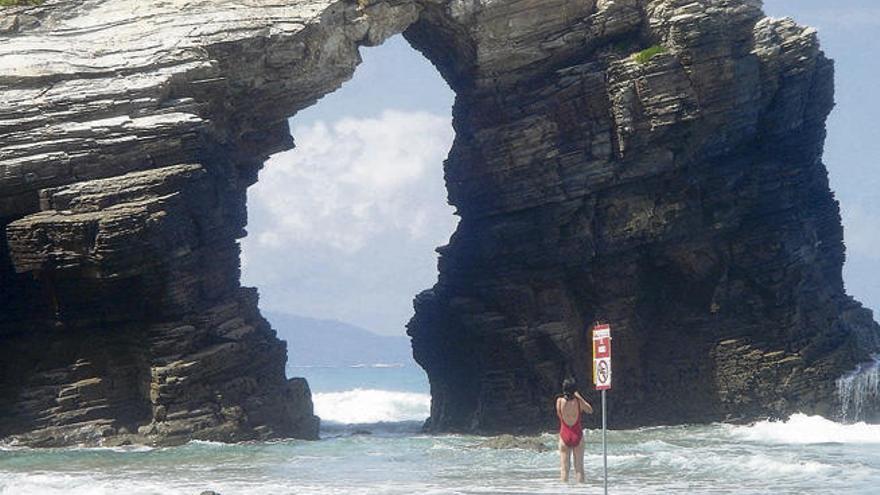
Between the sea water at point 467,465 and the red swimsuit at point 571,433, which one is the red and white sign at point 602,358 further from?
the red swimsuit at point 571,433

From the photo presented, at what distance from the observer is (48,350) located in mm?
43219

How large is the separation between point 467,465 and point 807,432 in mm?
14117

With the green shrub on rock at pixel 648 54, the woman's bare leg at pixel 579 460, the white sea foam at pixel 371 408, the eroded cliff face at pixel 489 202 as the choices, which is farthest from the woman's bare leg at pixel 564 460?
the white sea foam at pixel 371 408

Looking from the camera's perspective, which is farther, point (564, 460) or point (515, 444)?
point (515, 444)

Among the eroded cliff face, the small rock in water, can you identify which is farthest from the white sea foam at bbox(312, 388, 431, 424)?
the small rock in water

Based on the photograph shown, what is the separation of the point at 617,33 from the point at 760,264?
8630 millimetres

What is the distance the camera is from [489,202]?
4959cm

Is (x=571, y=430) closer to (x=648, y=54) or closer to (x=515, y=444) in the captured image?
(x=515, y=444)

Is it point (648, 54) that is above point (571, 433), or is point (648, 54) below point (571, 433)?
above

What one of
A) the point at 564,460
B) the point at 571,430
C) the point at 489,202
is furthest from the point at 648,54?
the point at 564,460

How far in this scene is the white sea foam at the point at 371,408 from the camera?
83875 mm

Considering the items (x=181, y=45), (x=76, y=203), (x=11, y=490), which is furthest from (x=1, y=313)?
(x=11, y=490)

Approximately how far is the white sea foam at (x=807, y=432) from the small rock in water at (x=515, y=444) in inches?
272

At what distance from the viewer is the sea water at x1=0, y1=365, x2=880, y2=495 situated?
3036 cm
